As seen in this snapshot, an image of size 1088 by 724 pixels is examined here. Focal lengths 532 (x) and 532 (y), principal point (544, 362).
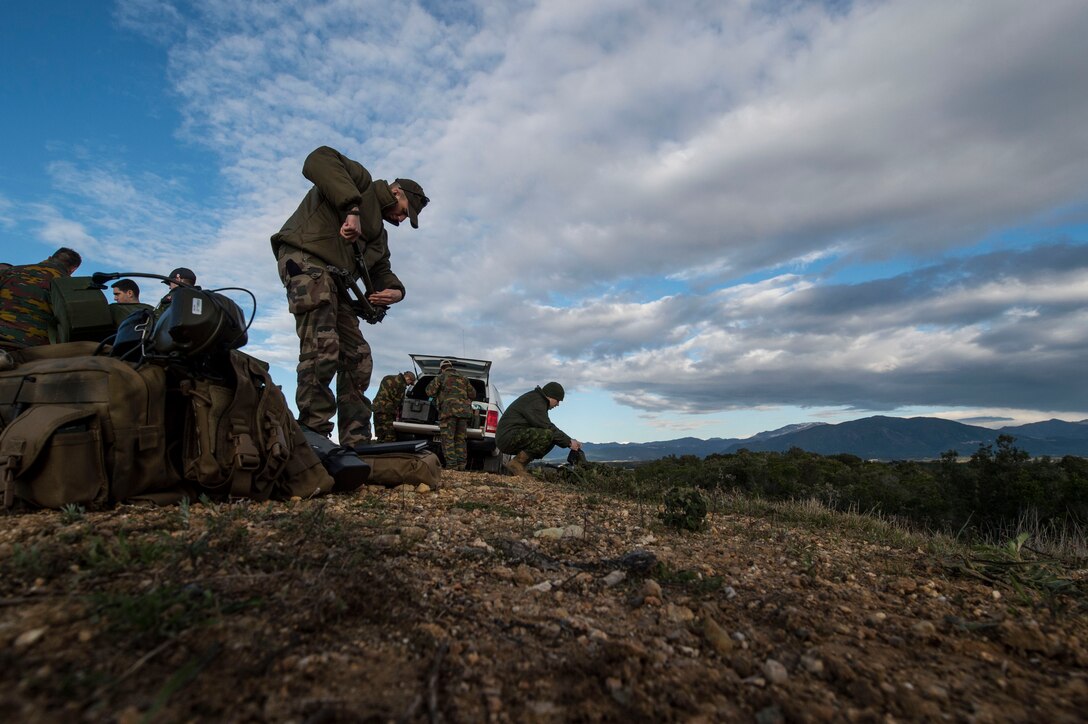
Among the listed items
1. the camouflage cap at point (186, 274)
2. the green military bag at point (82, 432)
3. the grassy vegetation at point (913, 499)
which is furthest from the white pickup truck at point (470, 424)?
the green military bag at point (82, 432)

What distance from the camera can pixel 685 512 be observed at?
327cm

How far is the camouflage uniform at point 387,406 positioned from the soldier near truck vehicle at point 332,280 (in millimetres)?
4125

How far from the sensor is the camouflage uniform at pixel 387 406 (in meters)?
8.88

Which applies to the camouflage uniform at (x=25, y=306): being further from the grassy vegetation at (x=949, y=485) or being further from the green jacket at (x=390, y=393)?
the grassy vegetation at (x=949, y=485)

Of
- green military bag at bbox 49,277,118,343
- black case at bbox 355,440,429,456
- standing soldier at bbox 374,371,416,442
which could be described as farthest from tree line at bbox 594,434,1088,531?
green military bag at bbox 49,277,118,343

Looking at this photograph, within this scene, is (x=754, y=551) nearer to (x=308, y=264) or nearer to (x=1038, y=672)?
(x=1038, y=672)

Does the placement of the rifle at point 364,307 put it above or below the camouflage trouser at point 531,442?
above

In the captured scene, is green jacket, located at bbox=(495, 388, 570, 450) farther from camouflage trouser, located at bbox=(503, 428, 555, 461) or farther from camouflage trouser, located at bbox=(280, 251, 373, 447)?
camouflage trouser, located at bbox=(280, 251, 373, 447)

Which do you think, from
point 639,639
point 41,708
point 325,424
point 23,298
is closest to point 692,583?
point 639,639

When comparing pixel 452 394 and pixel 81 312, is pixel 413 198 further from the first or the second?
pixel 452 394

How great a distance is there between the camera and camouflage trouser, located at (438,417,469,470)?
7.59 meters

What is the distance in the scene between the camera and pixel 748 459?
555 inches

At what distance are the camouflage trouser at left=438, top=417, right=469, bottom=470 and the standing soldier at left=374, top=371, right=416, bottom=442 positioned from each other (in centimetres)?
155

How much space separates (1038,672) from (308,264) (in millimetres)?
4558
